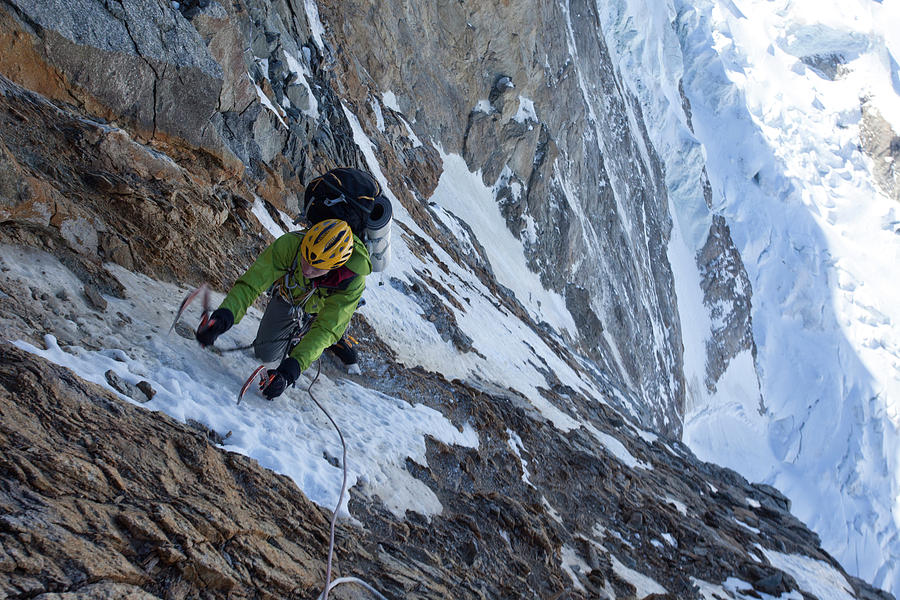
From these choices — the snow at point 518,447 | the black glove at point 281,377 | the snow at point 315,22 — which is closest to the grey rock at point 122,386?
the black glove at point 281,377

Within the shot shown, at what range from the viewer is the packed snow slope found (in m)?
54.8

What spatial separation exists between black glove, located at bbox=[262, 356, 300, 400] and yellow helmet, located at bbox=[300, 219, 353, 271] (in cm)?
88

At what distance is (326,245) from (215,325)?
1.12 m

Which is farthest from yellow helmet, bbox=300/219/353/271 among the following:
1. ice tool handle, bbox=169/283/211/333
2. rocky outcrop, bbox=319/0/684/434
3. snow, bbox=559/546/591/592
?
rocky outcrop, bbox=319/0/684/434

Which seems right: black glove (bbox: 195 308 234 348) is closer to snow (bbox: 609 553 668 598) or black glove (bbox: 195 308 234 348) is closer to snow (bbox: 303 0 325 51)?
snow (bbox: 609 553 668 598)

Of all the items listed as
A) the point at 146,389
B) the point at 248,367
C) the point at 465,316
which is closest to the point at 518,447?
the point at 248,367

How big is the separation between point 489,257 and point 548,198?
10.1m

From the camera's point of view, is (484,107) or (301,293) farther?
(484,107)

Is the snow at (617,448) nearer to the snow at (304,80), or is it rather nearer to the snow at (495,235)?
the snow at (304,80)

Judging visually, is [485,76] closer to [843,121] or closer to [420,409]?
[420,409]

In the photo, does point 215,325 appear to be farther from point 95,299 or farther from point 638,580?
point 638,580

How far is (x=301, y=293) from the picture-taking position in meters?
5.52

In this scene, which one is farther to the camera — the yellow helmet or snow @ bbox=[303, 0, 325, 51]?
snow @ bbox=[303, 0, 325, 51]

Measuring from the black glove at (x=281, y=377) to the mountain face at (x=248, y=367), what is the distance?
375 mm
